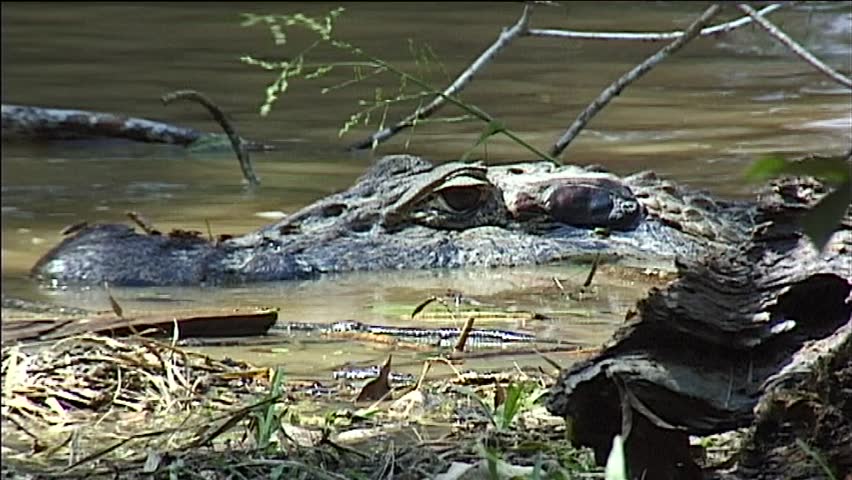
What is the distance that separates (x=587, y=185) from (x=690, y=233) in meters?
0.40

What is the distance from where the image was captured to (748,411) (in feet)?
7.75

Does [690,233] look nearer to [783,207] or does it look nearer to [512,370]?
[512,370]

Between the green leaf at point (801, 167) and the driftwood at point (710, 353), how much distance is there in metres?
0.92

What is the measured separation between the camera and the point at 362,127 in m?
9.17

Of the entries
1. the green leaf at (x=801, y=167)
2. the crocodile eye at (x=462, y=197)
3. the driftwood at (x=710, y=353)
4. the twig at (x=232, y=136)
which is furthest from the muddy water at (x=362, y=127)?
the driftwood at (x=710, y=353)

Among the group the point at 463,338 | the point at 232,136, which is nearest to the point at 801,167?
the point at 463,338

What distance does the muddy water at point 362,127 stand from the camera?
5227 mm

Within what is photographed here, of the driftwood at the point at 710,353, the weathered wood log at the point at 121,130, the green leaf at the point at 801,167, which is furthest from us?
the weathered wood log at the point at 121,130

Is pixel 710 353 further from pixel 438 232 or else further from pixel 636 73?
pixel 438 232

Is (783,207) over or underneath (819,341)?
over

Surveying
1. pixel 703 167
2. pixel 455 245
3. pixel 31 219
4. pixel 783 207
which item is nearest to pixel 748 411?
pixel 783 207

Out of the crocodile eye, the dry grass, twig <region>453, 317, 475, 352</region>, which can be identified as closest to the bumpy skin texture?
the crocodile eye

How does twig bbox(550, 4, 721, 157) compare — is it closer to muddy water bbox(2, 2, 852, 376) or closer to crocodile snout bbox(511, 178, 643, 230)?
crocodile snout bbox(511, 178, 643, 230)

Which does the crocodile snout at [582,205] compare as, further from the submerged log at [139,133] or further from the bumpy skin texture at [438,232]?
the submerged log at [139,133]
